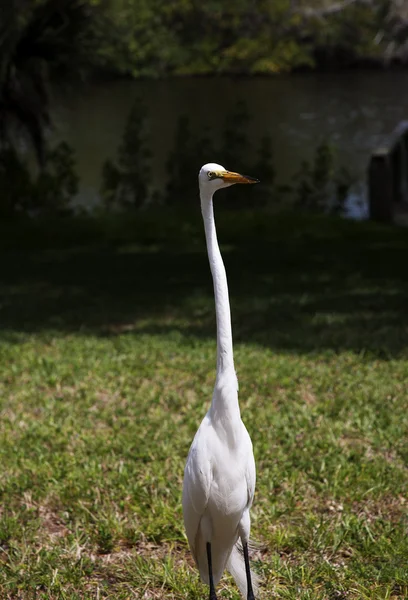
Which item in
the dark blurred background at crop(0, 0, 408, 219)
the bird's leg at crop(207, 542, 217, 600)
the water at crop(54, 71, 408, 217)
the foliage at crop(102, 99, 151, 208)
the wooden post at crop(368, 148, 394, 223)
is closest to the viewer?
the bird's leg at crop(207, 542, 217, 600)

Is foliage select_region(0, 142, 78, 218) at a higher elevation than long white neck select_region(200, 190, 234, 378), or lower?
higher

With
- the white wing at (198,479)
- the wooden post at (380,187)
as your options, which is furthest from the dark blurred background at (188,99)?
the white wing at (198,479)

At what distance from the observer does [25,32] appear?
451 inches

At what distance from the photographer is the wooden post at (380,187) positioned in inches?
465

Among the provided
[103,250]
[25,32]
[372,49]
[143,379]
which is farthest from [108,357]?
[372,49]

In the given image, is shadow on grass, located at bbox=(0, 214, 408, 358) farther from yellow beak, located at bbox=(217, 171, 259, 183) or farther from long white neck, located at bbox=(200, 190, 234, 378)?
yellow beak, located at bbox=(217, 171, 259, 183)

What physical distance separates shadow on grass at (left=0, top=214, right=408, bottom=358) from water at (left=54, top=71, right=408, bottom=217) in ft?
8.69

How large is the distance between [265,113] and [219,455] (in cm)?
1784

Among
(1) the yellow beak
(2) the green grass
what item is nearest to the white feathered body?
(2) the green grass

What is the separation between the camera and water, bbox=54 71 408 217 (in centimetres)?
1678

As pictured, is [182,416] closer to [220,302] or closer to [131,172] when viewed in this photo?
[220,302]

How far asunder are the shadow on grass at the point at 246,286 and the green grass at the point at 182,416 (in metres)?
0.03

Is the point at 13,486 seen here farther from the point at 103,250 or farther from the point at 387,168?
the point at 387,168

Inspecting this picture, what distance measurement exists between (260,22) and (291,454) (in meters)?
16.5
